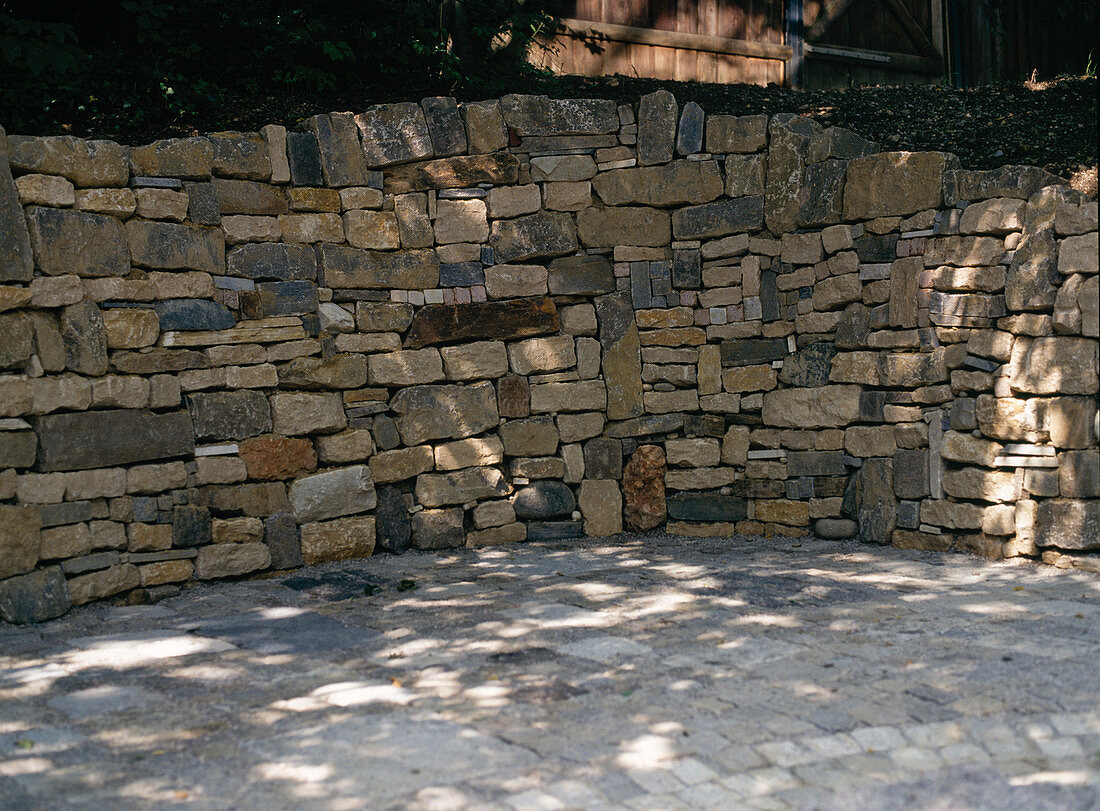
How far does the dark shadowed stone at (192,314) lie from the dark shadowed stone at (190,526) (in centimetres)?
94

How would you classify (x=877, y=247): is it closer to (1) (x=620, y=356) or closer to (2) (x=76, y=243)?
(1) (x=620, y=356)

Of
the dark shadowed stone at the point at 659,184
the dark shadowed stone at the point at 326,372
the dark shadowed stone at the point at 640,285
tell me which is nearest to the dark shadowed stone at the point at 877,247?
the dark shadowed stone at the point at 659,184

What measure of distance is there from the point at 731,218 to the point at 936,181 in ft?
3.82

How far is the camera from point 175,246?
507cm

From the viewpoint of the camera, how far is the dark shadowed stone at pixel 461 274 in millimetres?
5758

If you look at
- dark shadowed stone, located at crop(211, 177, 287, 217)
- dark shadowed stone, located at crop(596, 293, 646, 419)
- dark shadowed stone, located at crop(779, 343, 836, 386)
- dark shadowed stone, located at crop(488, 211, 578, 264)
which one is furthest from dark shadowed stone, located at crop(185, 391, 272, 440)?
dark shadowed stone, located at crop(779, 343, 836, 386)

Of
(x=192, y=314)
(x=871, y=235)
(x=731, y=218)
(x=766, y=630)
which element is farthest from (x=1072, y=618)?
(x=192, y=314)

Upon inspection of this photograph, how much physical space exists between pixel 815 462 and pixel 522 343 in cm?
189

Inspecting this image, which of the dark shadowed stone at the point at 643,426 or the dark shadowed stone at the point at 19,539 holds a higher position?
the dark shadowed stone at the point at 643,426

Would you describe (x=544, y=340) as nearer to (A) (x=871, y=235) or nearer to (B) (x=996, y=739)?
(A) (x=871, y=235)

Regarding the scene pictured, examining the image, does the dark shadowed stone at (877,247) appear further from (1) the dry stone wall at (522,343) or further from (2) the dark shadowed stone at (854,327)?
(2) the dark shadowed stone at (854,327)

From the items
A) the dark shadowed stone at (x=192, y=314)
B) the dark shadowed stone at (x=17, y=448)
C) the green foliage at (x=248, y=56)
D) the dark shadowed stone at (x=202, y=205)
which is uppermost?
the green foliage at (x=248, y=56)

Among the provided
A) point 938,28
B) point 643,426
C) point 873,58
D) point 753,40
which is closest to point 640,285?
point 643,426

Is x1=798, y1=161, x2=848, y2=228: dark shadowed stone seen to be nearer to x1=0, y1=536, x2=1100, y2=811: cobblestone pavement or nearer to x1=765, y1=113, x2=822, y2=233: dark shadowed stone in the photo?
x1=765, y1=113, x2=822, y2=233: dark shadowed stone
